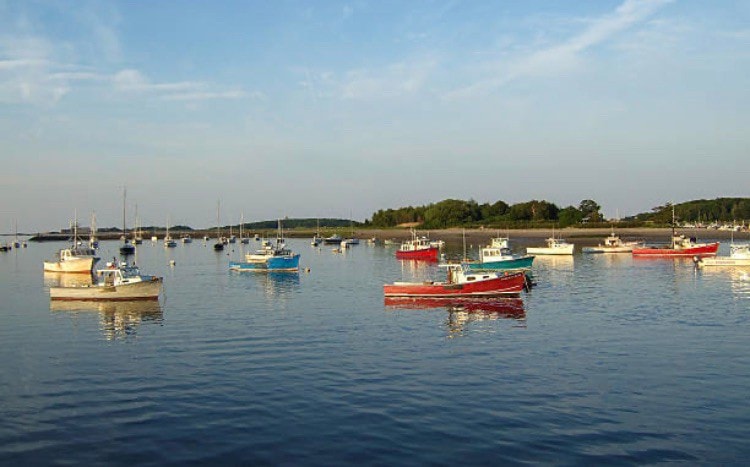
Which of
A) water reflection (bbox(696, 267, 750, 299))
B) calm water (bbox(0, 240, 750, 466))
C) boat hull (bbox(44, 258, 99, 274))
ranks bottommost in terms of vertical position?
calm water (bbox(0, 240, 750, 466))

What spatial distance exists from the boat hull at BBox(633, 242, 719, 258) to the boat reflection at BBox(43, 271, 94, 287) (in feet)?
272

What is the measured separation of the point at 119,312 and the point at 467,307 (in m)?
24.9

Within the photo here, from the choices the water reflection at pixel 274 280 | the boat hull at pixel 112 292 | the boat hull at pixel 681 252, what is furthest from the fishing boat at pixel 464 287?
the boat hull at pixel 681 252

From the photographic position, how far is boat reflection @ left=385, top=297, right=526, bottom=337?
41.8 metres

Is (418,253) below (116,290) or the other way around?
the other way around

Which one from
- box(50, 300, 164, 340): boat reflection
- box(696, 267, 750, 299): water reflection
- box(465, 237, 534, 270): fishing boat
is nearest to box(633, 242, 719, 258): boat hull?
box(696, 267, 750, 299): water reflection

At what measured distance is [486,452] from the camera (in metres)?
18.1

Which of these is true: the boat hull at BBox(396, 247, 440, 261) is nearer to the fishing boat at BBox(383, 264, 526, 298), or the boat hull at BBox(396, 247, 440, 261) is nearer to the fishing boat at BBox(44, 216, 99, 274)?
the fishing boat at BBox(44, 216, 99, 274)

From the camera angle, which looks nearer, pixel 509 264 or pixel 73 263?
pixel 509 264

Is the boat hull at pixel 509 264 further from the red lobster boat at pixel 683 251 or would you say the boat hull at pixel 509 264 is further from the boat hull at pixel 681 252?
A: the red lobster boat at pixel 683 251

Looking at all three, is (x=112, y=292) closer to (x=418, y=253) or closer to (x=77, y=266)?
(x=77, y=266)

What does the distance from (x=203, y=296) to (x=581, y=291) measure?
3330 cm

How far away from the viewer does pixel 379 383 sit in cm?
2552

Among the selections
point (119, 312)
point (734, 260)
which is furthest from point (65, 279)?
point (734, 260)
